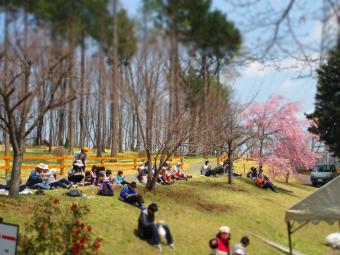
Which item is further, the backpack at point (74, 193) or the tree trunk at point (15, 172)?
the backpack at point (74, 193)

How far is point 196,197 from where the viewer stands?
18.7 metres

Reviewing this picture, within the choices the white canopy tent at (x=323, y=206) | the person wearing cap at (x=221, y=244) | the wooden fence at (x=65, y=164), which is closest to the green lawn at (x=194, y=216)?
the person wearing cap at (x=221, y=244)

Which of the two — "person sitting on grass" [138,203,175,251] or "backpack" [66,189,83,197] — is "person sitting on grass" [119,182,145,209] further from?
"person sitting on grass" [138,203,175,251]

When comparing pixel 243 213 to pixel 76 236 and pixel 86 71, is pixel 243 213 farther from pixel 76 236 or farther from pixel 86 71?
pixel 76 236

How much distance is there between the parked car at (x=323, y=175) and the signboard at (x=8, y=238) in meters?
31.4

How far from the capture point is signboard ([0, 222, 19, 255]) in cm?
650

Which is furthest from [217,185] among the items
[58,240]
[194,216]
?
[58,240]

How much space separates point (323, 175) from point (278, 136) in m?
6.80

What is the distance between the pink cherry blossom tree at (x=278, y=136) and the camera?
1152 inches

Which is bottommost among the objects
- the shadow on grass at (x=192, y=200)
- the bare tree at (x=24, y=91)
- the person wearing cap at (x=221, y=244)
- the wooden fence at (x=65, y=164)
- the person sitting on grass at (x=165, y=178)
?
the person wearing cap at (x=221, y=244)

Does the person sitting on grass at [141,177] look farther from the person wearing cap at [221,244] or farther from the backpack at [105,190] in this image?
the person wearing cap at [221,244]

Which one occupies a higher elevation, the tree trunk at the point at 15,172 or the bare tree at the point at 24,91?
the bare tree at the point at 24,91

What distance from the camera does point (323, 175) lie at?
116 ft

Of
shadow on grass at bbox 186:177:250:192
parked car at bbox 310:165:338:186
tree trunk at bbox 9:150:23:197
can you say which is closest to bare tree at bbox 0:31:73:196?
tree trunk at bbox 9:150:23:197
